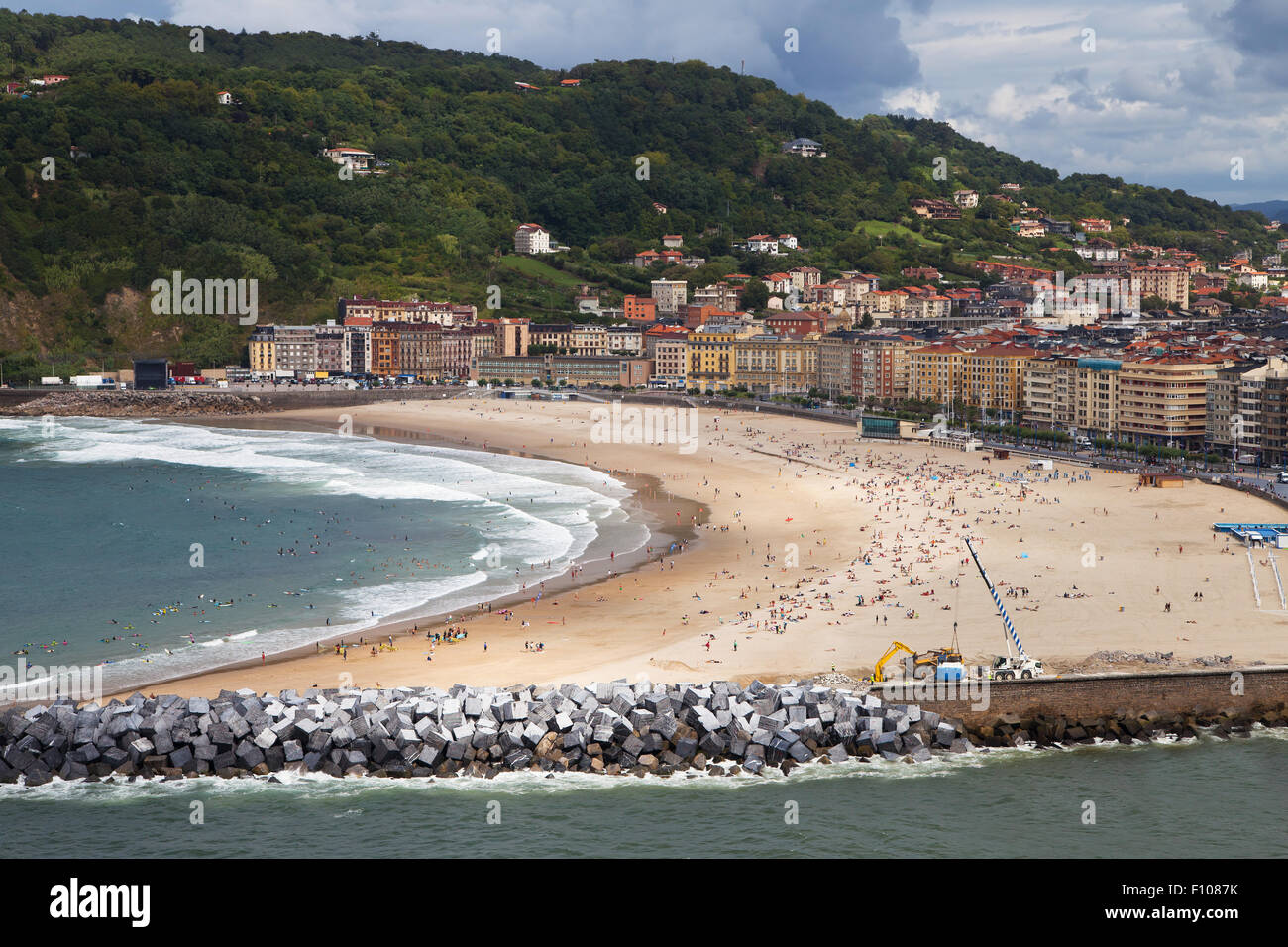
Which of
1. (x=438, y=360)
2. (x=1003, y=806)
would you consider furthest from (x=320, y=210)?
(x=1003, y=806)

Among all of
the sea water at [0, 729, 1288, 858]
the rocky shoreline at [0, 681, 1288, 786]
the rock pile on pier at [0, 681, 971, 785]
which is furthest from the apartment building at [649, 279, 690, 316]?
the sea water at [0, 729, 1288, 858]

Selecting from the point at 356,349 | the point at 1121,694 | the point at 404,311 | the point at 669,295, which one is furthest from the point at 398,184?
the point at 1121,694

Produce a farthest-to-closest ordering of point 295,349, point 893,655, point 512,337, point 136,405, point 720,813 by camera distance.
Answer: point 512,337 < point 295,349 < point 136,405 < point 893,655 < point 720,813

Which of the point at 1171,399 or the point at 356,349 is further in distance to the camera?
the point at 356,349

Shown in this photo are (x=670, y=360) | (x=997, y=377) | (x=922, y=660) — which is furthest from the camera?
(x=670, y=360)

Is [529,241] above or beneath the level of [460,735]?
above

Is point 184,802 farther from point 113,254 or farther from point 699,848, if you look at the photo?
point 113,254

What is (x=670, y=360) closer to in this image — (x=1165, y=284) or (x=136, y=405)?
(x=136, y=405)
